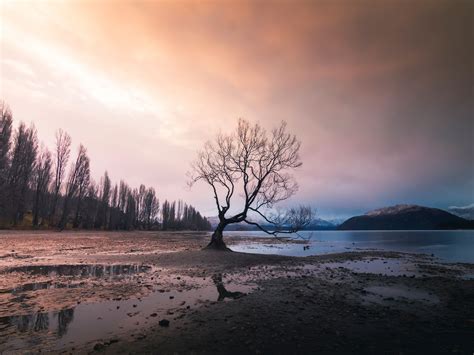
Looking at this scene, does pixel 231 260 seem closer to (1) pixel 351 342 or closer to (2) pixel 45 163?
(1) pixel 351 342

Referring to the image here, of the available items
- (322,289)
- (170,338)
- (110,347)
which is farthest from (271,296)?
(110,347)

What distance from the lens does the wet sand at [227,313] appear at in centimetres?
678

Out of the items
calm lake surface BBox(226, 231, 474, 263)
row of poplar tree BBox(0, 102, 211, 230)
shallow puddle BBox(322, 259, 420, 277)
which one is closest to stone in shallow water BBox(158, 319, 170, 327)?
shallow puddle BBox(322, 259, 420, 277)

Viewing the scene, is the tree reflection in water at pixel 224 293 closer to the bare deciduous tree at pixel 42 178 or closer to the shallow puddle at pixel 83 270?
the shallow puddle at pixel 83 270

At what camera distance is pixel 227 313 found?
9.12 metres

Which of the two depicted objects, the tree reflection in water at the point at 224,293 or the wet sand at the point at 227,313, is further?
the tree reflection in water at the point at 224,293

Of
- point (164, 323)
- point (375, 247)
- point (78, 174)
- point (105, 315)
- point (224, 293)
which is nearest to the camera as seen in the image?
point (164, 323)

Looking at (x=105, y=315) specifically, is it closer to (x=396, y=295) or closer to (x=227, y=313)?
(x=227, y=313)

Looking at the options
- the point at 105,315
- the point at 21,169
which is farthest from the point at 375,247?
the point at 21,169

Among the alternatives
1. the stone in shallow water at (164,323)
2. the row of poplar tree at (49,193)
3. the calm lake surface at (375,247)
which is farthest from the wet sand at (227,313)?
the row of poplar tree at (49,193)

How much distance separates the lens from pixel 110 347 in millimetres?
6289

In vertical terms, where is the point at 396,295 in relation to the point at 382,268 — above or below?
above

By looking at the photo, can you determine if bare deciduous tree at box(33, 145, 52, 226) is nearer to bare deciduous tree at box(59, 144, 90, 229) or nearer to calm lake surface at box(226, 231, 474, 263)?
bare deciduous tree at box(59, 144, 90, 229)

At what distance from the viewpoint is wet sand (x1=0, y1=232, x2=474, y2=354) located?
6781mm
